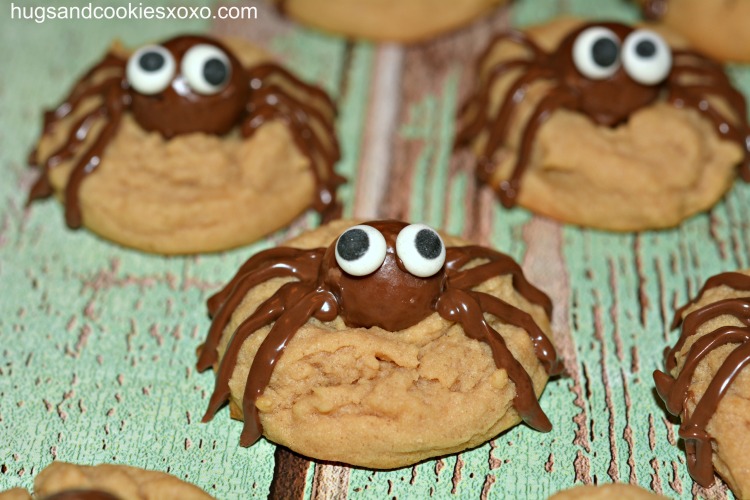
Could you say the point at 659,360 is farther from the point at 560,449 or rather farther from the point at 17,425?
the point at 17,425

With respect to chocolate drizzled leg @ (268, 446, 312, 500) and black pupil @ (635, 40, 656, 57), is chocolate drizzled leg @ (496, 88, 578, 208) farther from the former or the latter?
chocolate drizzled leg @ (268, 446, 312, 500)

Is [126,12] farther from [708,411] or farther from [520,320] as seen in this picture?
[708,411]

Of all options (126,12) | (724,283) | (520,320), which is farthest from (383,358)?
(126,12)

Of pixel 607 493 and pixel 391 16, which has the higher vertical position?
pixel 391 16

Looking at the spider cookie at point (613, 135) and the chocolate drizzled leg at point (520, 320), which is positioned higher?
the spider cookie at point (613, 135)

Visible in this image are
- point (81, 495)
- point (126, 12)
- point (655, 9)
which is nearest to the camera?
point (81, 495)

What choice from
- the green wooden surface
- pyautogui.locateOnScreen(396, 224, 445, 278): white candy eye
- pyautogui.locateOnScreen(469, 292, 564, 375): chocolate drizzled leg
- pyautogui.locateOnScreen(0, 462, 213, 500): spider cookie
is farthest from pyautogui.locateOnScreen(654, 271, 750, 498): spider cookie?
pyautogui.locateOnScreen(0, 462, 213, 500): spider cookie

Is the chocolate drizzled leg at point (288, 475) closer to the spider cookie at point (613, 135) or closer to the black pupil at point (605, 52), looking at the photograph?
the spider cookie at point (613, 135)

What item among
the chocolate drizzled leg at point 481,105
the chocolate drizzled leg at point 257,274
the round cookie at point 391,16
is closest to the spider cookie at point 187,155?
the chocolate drizzled leg at point 257,274
